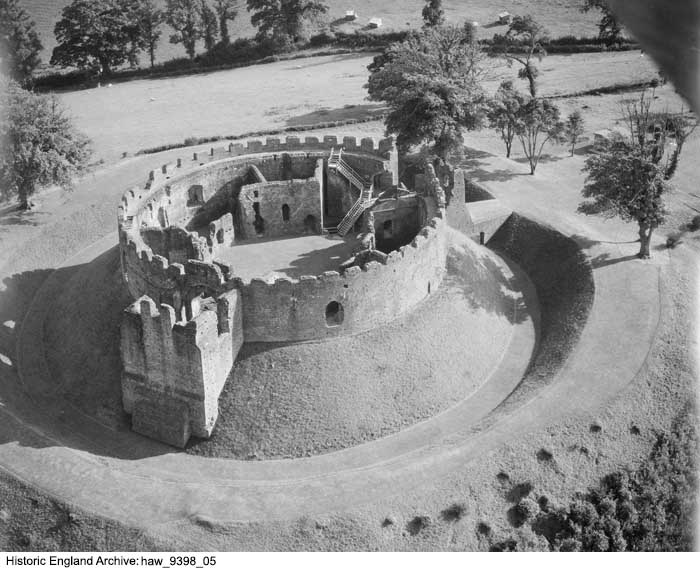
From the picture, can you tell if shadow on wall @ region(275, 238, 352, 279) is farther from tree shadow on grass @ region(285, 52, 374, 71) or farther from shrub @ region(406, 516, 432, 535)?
tree shadow on grass @ region(285, 52, 374, 71)

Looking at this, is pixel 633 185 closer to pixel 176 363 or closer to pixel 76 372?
pixel 176 363

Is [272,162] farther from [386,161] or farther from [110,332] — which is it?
[110,332]

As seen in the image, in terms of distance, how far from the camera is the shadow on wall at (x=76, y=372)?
4988 cm

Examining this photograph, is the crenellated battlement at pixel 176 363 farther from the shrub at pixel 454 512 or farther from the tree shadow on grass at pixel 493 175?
the tree shadow on grass at pixel 493 175

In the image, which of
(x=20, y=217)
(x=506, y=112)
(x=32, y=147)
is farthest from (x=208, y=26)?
(x=506, y=112)

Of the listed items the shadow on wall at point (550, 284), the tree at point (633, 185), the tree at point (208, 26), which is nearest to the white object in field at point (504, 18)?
the tree at point (208, 26)

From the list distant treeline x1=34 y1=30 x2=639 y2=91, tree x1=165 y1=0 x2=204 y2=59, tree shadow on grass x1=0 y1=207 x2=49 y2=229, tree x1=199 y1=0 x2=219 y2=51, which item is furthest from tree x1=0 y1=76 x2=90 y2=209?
tree x1=199 y1=0 x2=219 y2=51

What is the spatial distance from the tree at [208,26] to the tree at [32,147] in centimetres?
5630

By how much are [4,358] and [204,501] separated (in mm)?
22135

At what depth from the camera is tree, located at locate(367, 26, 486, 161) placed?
74625mm

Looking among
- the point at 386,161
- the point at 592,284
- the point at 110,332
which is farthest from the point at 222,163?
the point at 592,284

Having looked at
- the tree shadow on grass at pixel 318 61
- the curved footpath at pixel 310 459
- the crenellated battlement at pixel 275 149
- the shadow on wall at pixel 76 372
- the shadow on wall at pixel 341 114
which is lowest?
Result: the curved footpath at pixel 310 459

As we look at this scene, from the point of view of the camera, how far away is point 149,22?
406 ft

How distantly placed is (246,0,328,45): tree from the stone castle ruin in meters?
57.1
